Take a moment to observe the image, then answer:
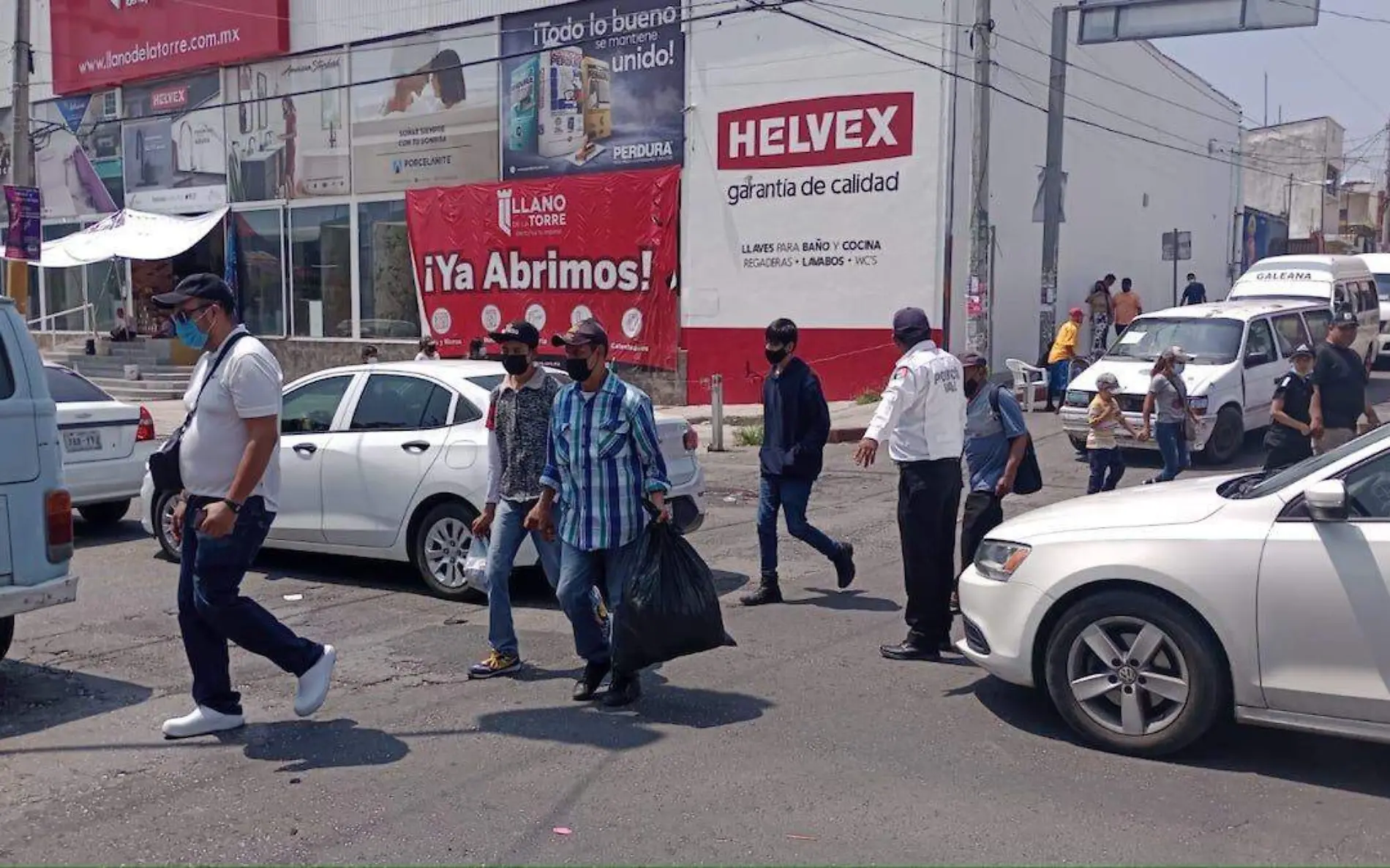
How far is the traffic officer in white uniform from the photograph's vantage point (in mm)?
6664

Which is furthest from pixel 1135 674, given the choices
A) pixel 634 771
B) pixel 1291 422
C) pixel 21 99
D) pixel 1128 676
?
pixel 21 99

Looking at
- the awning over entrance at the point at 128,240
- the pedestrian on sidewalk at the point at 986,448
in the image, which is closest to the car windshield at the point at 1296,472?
the pedestrian on sidewalk at the point at 986,448

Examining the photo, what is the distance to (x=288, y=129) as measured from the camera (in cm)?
2794

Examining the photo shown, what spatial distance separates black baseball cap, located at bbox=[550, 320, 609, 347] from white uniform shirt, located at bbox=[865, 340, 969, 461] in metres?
1.54

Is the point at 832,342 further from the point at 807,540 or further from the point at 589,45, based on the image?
the point at 807,540

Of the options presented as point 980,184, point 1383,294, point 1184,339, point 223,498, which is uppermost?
point 980,184

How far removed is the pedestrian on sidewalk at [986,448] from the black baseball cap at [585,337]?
2.31 metres

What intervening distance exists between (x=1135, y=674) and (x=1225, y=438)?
34.2 feet

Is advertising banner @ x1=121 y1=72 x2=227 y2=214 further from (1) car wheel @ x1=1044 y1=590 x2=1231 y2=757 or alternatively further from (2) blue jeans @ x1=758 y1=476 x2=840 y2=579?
(1) car wheel @ x1=1044 y1=590 x2=1231 y2=757

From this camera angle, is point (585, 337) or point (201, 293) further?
point (585, 337)

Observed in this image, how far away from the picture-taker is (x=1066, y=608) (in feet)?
17.9

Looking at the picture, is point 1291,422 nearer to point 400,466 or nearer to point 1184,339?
point 400,466

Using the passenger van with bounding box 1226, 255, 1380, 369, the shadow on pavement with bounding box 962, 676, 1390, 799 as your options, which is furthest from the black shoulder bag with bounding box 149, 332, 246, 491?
the passenger van with bounding box 1226, 255, 1380, 369

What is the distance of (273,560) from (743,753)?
552cm
